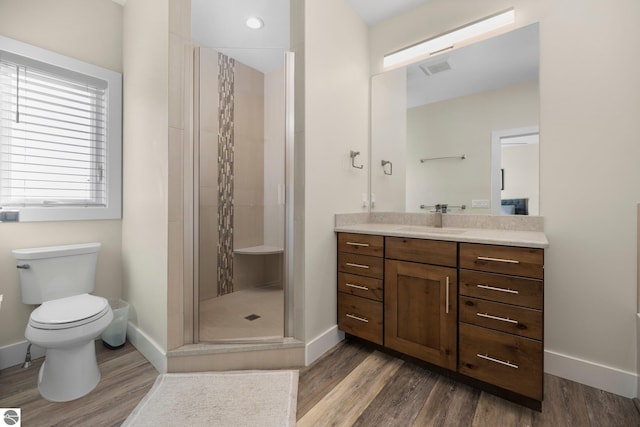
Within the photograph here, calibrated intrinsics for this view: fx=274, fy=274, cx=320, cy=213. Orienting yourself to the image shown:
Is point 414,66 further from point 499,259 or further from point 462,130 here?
point 499,259

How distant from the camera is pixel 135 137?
6.72 ft

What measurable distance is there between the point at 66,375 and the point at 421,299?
2085 millimetres

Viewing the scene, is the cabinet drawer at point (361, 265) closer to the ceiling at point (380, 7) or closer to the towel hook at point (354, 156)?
the towel hook at point (354, 156)

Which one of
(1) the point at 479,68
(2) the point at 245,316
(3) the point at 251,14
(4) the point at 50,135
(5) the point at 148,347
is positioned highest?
(3) the point at 251,14

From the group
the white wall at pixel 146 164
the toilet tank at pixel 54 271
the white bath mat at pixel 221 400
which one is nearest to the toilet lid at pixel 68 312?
the toilet tank at pixel 54 271

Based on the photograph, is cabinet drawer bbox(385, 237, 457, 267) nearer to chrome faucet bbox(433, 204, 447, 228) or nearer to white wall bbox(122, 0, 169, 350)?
chrome faucet bbox(433, 204, 447, 228)

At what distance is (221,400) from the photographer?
4.85ft

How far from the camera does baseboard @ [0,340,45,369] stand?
177 centimetres

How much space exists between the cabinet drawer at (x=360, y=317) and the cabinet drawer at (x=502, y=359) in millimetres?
528

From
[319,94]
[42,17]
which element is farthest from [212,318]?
[42,17]

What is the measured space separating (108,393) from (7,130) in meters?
1.81

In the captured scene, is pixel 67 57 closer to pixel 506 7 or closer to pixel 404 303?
pixel 404 303

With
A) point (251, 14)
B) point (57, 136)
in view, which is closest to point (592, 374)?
point (251, 14)

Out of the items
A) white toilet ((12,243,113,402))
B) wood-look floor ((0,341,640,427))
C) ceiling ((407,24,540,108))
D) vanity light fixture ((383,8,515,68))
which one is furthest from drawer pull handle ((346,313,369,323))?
vanity light fixture ((383,8,515,68))
